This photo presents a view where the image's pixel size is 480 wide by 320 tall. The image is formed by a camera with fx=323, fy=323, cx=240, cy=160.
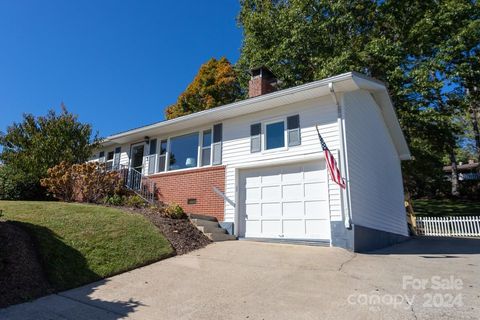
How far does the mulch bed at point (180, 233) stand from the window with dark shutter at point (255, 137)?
3.16m

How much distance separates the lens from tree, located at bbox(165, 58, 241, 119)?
25.3 m

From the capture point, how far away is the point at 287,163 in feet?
32.2

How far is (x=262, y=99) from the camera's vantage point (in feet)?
32.6

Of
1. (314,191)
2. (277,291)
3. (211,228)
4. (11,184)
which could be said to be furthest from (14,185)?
(277,291)

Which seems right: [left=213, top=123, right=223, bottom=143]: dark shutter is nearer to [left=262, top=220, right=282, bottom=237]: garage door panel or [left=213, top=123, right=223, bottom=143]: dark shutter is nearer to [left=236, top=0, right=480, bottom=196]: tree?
[left=262, top=220, right=282, bottom=237]: garage door panel

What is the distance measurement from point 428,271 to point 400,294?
1832mm

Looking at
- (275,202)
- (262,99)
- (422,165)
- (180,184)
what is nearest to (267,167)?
(275,202)

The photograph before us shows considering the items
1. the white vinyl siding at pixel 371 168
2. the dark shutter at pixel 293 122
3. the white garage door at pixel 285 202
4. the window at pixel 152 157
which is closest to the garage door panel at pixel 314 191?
the white garage door at pixel 285 202

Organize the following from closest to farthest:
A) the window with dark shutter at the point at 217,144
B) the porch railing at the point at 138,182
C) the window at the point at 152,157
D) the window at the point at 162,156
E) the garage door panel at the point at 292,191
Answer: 1. the garage door panel at the point at 292,191
2. the window with dark shutter at the point at 217,144
3. the porch railing at the point at 138,182
4. the window at the point at 162,156
5. the window at the point at 152,157

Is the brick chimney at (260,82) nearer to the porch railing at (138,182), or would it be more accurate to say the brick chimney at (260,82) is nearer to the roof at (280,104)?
the roof at (280,104)

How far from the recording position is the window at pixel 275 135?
33.4 feet

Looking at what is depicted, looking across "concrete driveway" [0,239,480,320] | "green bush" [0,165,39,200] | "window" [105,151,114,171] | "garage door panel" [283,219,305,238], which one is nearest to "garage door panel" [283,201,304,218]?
"garage door panel" [283,219,305,238]

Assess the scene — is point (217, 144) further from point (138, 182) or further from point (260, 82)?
point (138, 182)

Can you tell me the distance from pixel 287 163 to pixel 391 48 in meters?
12.0
